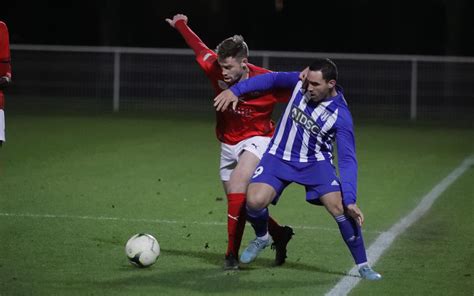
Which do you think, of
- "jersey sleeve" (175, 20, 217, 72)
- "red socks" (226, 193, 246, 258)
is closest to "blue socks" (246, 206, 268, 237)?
"red socks" (226, 193, 246, 258)

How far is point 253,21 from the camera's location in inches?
1214

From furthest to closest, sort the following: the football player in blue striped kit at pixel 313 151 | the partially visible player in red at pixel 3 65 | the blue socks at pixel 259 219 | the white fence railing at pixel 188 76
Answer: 1. the white fence railing at pixel 188 76
2. the partially visible player in red at pixel 3 65
3. the blue socks at pixel 259 219
4. the football player in blue striped kit at pixel 313 151

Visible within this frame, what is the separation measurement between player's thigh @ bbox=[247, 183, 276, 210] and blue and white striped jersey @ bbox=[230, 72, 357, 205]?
264 mm

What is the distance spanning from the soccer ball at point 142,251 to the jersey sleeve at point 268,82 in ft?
4.46

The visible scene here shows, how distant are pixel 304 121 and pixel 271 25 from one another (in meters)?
22.9

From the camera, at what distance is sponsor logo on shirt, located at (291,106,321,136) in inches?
311

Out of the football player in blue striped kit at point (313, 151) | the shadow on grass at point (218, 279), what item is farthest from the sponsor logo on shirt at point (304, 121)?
the shadow on grass at point (218, 279)

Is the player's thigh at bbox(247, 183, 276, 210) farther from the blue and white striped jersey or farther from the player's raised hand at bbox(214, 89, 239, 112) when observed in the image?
the player's raised hand at bbox(214, 89, 239, 112)

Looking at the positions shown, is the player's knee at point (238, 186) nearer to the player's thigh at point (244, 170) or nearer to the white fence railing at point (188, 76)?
the player's thigh at point (244, 170)

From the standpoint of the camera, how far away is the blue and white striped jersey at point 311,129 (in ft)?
25.4

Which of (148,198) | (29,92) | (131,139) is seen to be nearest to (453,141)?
(131,139)

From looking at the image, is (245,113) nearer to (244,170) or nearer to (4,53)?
(244,170)

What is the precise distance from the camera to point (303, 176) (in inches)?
315

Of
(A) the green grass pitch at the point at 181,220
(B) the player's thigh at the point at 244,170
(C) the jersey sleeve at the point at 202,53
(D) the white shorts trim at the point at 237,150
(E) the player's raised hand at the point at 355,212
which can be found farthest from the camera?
(C) the jersey sleeve at the point at 202,53
